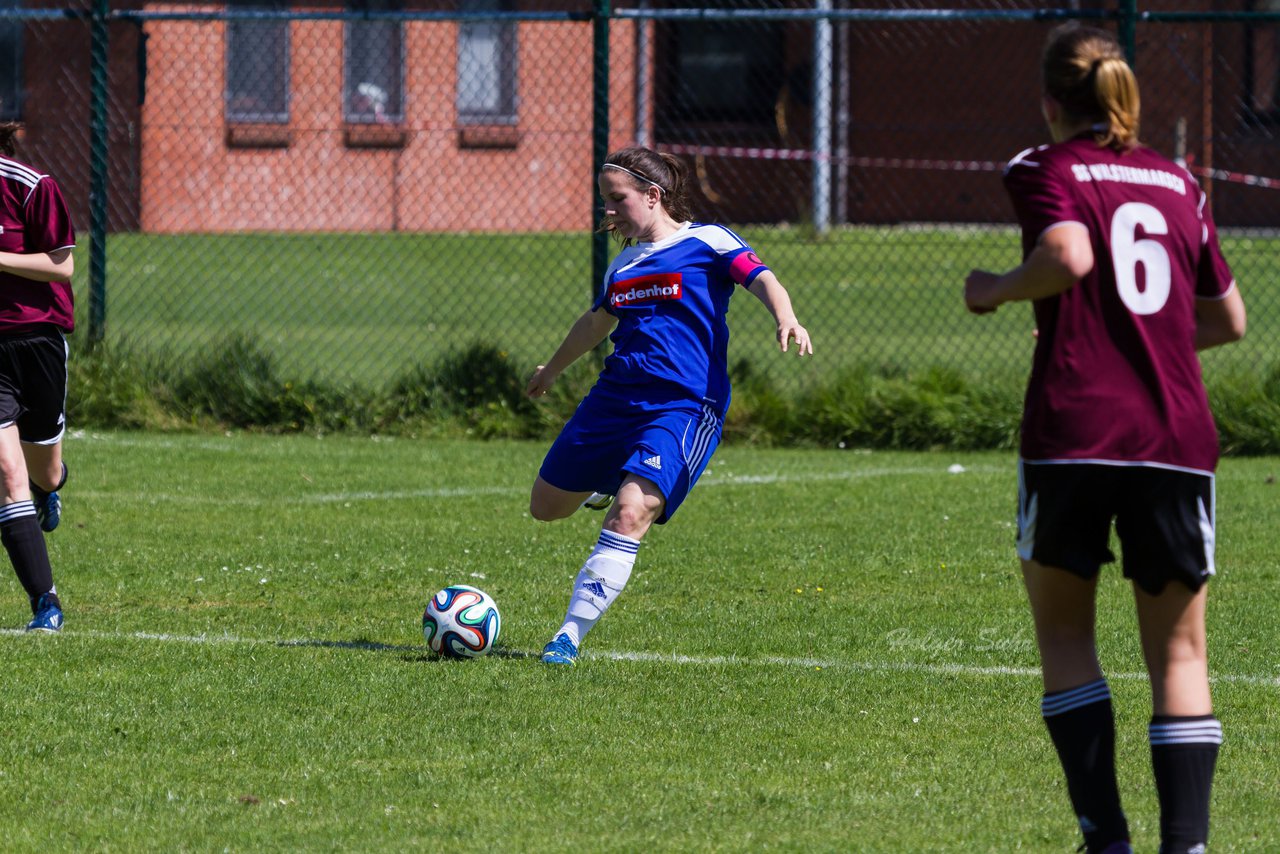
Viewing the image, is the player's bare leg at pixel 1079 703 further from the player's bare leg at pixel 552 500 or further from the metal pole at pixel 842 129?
the metal pole at pixel 842 129

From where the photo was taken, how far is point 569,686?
5.38 m

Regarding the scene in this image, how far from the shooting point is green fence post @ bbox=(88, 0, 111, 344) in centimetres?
1181

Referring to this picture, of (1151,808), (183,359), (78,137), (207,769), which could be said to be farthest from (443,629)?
(78,137)

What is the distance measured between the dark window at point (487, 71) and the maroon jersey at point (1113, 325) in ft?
64.0

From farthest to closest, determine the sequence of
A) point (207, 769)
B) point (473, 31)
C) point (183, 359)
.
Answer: point (473, 31)
point (183, 359)
point (207, 769)

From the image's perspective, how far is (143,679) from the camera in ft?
17.9

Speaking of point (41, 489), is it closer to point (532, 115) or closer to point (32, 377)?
point (32, 377)

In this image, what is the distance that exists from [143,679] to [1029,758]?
2651mm

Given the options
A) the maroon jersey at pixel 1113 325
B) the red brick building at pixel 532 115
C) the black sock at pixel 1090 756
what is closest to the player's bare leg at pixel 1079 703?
the black sock at pixel 1090 756

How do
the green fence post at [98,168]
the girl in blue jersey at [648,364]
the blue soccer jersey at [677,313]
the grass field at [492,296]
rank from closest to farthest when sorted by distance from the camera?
the girl in blue jersey at [648,364] → the blue soccer jersey at [677,313] → the green fence post at [98,168] → the grass field at [492,296]

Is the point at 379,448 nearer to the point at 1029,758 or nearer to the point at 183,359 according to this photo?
the point at 183,359

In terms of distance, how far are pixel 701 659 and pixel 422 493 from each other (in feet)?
12.6

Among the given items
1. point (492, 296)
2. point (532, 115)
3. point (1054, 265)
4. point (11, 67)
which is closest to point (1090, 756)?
point (1054, 265)

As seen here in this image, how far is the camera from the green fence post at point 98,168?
11812 millimetres
